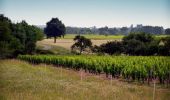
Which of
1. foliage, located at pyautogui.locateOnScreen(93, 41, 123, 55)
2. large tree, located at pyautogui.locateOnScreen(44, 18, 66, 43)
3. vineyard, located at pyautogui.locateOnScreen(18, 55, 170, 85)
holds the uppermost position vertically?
large tree, located at pyautogui.locateOnScreen(44, 18, 66, 43)

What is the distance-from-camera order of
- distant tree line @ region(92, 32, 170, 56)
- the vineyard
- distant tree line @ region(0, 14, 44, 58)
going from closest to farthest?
1. the vineyard
2. distant tree line @ region(0, 14, 44, 58)
3. distant tree line @ region(92, 32, 170, 56)

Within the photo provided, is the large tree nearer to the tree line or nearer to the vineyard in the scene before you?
the tree line

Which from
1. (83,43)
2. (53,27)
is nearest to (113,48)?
(83,43)

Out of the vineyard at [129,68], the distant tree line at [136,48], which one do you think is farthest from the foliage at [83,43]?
the vineyard at [129,68]

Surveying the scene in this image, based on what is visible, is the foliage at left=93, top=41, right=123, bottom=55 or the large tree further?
the large tree

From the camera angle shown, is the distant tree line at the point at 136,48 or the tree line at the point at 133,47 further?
the tree line at the point at 133,47

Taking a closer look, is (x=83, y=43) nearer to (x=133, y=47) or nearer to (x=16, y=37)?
(x=133, y=47)

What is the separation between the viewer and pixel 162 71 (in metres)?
25.3

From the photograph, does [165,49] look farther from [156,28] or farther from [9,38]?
[156,28]

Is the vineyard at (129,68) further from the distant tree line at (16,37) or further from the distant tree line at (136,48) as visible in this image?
the distant tree line at (136,48)

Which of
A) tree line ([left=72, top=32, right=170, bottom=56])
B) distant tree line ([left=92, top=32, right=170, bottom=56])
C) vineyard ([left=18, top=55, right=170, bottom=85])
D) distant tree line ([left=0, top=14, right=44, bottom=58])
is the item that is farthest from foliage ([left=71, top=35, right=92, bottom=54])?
vineyard ([left=18, top=55, right=170, bottom=85])

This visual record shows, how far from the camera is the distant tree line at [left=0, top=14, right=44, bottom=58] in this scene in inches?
2229

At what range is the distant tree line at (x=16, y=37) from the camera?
5662cm

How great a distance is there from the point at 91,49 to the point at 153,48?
14.0 m
